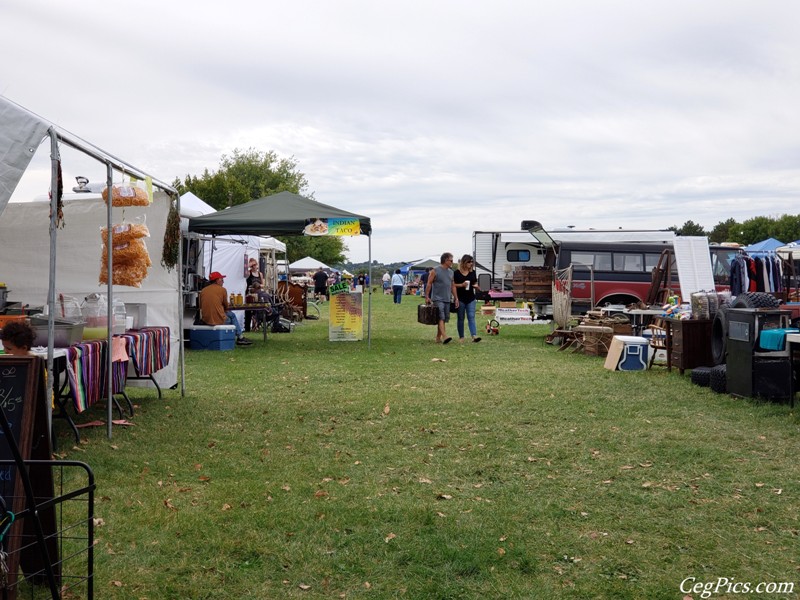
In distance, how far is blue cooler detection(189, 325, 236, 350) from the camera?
14.8 meters

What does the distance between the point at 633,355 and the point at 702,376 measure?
69.0 inches

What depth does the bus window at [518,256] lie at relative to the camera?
28.2m

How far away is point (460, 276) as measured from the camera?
1575cm

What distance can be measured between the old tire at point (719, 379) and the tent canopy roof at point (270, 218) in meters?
7.32

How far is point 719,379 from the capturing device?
9.29m

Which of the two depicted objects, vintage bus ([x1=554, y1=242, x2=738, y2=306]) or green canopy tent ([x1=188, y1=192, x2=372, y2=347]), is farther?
vintage bus ([x1=554, y1=242, x2=738, y2=306])

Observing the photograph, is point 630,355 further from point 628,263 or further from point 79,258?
point 79,258

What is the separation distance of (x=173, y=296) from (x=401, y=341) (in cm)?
757

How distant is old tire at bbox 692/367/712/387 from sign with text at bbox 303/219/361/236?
6871mm

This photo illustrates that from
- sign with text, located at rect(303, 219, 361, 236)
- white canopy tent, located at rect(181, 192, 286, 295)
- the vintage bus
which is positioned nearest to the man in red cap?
white canopy tent, located at rect(181, 192, 286, 295)

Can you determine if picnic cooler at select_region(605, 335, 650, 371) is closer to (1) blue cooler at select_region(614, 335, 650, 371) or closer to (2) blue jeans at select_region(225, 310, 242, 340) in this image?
(1) blue cooler at select_region(614, 335, 650, 371)

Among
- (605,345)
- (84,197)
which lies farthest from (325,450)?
(605,345)

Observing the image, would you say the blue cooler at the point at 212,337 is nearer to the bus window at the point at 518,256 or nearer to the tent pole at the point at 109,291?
the tent pole at the point at 109,291

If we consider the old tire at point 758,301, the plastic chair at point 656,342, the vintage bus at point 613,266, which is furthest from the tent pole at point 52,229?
the vintage bus at point 613,266
